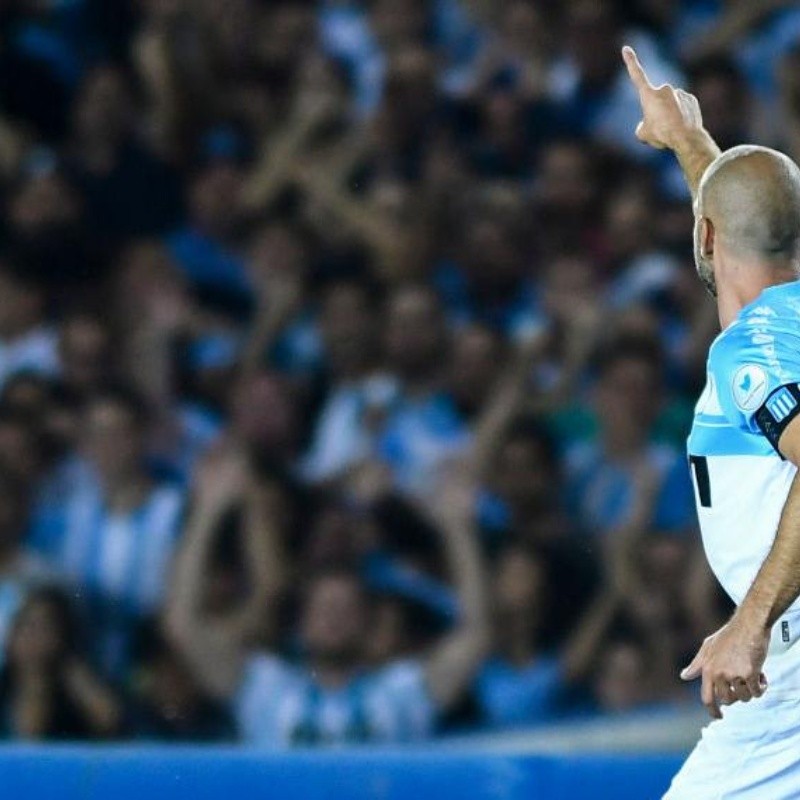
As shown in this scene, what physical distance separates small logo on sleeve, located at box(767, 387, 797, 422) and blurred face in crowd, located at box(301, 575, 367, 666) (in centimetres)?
252

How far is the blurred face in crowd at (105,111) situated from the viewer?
6145 mm

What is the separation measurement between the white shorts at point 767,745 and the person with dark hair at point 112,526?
2.72 meters

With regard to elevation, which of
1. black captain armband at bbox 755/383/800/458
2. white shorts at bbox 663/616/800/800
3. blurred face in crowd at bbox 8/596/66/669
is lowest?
white shorts at bbox 663/616/800/800

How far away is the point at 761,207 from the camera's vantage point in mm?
2580

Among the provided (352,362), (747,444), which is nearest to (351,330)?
(352,362)

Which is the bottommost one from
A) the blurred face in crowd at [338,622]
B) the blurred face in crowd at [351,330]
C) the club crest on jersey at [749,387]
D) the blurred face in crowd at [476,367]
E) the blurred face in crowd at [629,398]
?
the club crest on jersey at [749,387]

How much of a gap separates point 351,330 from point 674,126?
227 cm

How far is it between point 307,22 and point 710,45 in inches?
55.5

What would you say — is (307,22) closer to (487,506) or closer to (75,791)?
(487,506)

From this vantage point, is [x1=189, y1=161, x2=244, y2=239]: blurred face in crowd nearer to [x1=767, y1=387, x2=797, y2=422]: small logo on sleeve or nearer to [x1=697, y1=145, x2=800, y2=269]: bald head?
[x1=697, y1=145, x2=800, y2=269]: bald head

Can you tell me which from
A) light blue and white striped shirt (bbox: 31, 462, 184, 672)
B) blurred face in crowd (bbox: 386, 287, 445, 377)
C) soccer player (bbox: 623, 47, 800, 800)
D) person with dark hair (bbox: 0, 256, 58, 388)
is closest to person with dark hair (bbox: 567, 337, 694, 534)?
blurred face in crowd (bbox: 386, 287, 445, 377)

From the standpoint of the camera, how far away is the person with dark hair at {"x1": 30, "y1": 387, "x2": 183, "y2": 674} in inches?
203

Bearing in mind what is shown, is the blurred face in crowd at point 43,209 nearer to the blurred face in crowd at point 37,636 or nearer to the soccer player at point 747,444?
the blurred face in crowd at point 37,636

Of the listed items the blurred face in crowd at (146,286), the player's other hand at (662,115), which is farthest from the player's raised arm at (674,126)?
the blurred face in crowd at (146,286)
